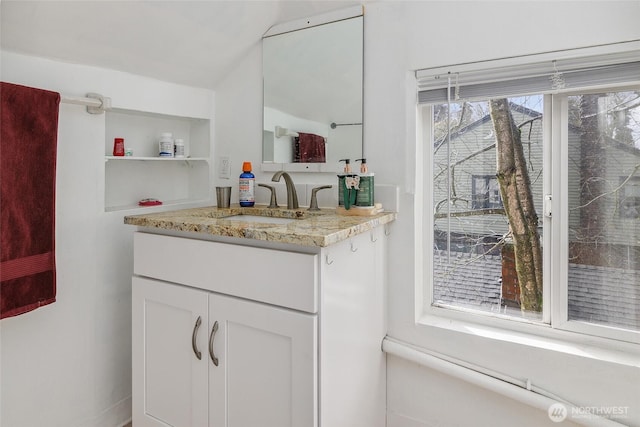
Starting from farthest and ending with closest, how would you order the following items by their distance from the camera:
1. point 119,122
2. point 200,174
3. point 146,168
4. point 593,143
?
point 200,174 → point 146,168 → point 119,122 → point 593,143

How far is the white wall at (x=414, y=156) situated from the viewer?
1.32 metres

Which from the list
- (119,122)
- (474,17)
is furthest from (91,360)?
(474,17)

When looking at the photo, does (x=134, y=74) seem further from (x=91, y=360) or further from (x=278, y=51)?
(x=91, y=360)

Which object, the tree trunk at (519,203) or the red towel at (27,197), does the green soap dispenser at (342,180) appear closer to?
the tree trunk at (519,203)

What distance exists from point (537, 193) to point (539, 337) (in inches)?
22.0

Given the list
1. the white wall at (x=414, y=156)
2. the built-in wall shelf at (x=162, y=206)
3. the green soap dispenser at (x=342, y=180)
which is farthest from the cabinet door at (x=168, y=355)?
the white wall at (x=414, y=156)

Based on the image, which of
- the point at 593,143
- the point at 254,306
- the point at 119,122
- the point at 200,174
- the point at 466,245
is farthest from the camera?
the point at 200,174

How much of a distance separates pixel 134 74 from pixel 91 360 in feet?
4.22

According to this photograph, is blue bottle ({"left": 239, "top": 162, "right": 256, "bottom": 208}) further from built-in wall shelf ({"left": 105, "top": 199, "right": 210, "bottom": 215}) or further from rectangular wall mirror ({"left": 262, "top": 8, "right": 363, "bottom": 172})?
built-in wall shelf ({"left": 105, "top": 199, "right": 210, "bottom": 215})

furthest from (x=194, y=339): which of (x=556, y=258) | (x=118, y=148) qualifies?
(x=556, y=258)

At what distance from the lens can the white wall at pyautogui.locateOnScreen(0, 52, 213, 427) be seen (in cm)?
148

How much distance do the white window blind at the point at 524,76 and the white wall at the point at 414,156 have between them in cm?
4

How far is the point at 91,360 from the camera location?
1.69m

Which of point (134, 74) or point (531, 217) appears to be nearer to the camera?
point (531, 217)
